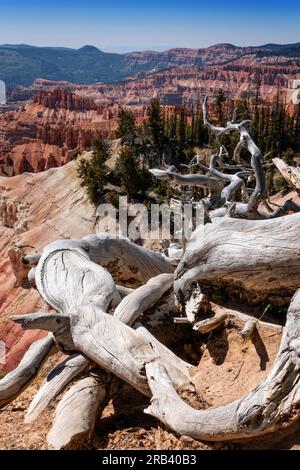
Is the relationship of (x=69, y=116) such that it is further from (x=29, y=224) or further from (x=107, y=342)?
(x=107, y=342)

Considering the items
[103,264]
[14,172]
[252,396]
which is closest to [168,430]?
[252,396]

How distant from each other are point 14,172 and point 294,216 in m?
80.2

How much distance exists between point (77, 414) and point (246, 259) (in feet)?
6.91

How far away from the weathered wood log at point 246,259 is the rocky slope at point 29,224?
19.2 metres

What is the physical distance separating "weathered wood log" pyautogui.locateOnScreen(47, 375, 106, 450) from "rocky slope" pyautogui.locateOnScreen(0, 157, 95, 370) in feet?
63.5

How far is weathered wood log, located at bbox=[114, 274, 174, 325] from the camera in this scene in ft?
16.9

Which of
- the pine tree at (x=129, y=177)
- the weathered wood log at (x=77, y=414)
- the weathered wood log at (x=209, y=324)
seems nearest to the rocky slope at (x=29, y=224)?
the pine tree at (x=129, y=177)

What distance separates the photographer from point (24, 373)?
Answer: 5047 mm

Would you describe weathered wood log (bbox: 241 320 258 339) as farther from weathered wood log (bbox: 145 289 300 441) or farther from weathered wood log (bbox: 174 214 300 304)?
weathered wood log (bbox: 145 289 300 441)

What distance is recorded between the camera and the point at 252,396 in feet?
12.0

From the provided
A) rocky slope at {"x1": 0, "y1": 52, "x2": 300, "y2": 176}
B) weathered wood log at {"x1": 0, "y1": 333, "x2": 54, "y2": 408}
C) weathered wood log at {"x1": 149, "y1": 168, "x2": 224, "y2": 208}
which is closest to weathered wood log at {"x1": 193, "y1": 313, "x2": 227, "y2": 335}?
weathered wood log at {"x1": 0, "y1": 333, "x2": 54, "y2": 408}

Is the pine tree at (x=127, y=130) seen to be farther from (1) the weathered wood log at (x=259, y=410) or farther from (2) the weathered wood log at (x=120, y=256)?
(1) the weathered wood log at (x=259, y=410)
